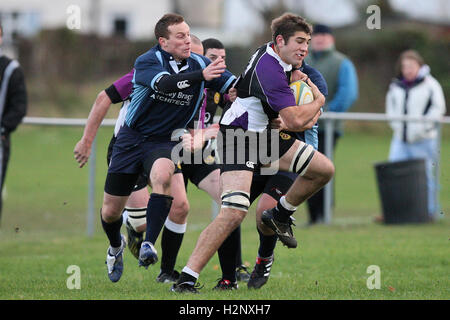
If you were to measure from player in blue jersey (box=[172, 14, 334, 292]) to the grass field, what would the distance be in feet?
1.61

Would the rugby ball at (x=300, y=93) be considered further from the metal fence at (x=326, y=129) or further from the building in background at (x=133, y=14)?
the building in background at (x=133, y=14)

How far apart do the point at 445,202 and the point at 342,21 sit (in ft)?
84.6

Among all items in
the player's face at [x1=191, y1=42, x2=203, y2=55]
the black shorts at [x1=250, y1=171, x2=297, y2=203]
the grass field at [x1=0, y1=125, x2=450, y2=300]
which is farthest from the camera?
the player's face at [x1=191, y1=42, x2=203, y2=55]

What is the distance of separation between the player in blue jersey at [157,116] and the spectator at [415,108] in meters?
6.11

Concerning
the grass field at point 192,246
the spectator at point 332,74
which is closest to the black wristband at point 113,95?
the grass field at point 192,246

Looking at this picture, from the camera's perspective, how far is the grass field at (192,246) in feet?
22.3

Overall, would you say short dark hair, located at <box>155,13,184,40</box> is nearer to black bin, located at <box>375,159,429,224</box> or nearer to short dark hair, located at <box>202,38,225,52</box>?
short dark hair, located at <box>202,38,225,52</box>

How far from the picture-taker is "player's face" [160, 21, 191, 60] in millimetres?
6918

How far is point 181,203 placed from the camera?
7.45 meters

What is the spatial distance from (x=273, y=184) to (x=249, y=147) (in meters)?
0.68

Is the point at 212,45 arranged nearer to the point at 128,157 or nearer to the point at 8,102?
the point at 128,157

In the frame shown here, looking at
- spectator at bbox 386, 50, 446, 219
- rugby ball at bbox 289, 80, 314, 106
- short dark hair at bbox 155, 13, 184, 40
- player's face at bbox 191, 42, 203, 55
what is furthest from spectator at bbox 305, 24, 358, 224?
rugby ball at bbox 289, 80, 314, 106

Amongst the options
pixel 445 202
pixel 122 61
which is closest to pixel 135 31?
pixel 122 61
